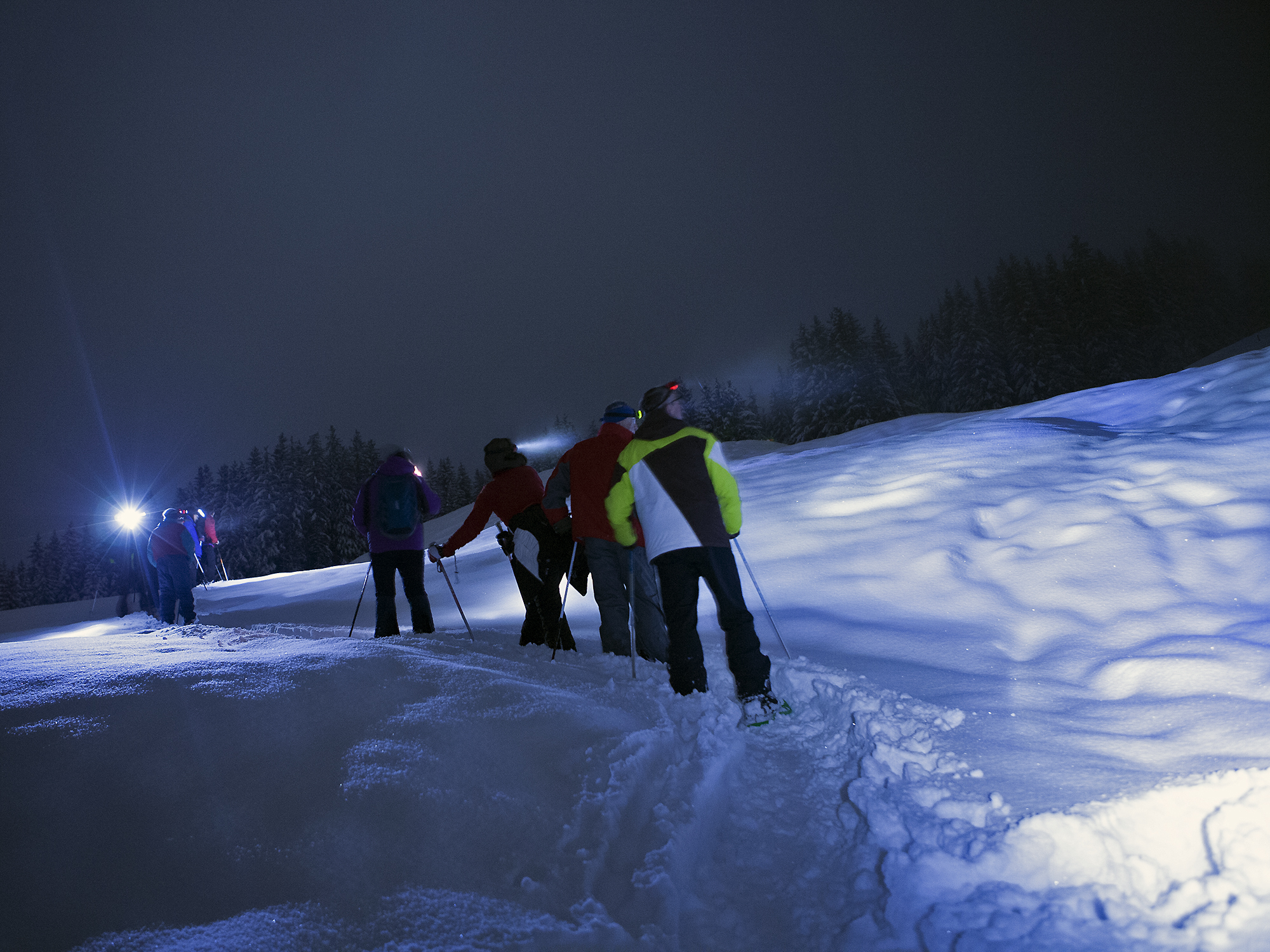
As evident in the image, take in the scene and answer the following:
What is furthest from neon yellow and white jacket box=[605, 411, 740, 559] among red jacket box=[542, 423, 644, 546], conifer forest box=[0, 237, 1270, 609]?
conifer forest box=[0, 237, 1270, 609]

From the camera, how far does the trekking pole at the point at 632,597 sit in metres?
4.32

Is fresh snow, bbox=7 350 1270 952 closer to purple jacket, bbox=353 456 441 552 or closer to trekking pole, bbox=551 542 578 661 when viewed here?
trekking pole, bbox=551 542 578 661

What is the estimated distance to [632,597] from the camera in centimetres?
454

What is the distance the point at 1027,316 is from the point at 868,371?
14.2m

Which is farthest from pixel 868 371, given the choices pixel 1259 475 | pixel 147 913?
pixel 147 913

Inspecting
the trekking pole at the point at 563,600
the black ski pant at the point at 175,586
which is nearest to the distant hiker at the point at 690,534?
the trekking pole at the point at 563,600

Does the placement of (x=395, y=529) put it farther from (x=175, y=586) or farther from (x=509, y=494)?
(x=175, y=586)

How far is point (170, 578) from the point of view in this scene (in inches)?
369

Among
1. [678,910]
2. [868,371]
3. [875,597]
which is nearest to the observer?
[678,910]

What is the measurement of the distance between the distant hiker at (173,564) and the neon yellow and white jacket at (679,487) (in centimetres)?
810

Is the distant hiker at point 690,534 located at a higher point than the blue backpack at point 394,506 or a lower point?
lower

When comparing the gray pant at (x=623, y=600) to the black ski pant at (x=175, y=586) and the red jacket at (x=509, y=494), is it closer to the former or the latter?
the red jacket at (x=509, y=494)

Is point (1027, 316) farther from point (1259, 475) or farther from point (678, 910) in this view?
point (678, 910)

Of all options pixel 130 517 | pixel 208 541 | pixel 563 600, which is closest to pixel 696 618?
pixel 563 600
